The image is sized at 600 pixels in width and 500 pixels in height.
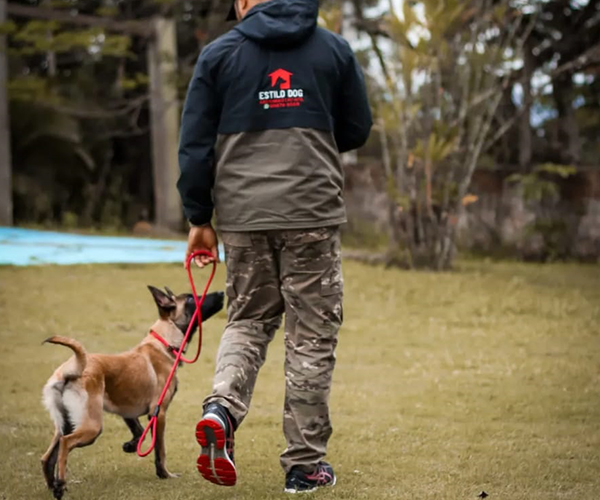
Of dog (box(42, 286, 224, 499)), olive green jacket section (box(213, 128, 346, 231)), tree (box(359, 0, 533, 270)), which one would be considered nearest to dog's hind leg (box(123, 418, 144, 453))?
dog (box(42, 286, 224, 499))

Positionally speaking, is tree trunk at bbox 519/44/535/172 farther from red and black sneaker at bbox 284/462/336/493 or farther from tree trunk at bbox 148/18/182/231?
red and black sneaker at bbox 284/462/336/493

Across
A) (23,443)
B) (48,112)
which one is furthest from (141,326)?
(48,112)

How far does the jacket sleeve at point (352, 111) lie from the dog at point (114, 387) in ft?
3.09

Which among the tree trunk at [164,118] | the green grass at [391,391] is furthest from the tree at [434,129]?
the tree trunk at [164,118]

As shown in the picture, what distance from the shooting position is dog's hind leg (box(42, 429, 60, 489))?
3.60 metres

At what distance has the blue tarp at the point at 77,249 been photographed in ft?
31.7

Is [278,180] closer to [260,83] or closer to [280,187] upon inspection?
[280,187]

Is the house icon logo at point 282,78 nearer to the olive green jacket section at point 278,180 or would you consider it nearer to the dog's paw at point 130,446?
the olive green jacket section at point 278,180

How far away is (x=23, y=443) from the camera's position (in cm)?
428

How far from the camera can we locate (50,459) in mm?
3621

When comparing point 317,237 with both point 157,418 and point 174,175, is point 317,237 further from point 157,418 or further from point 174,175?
point 174,175

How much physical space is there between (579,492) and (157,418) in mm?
1494

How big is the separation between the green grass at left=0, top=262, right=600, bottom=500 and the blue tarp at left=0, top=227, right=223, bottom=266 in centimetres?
44

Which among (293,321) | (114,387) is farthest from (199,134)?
(114,387)
